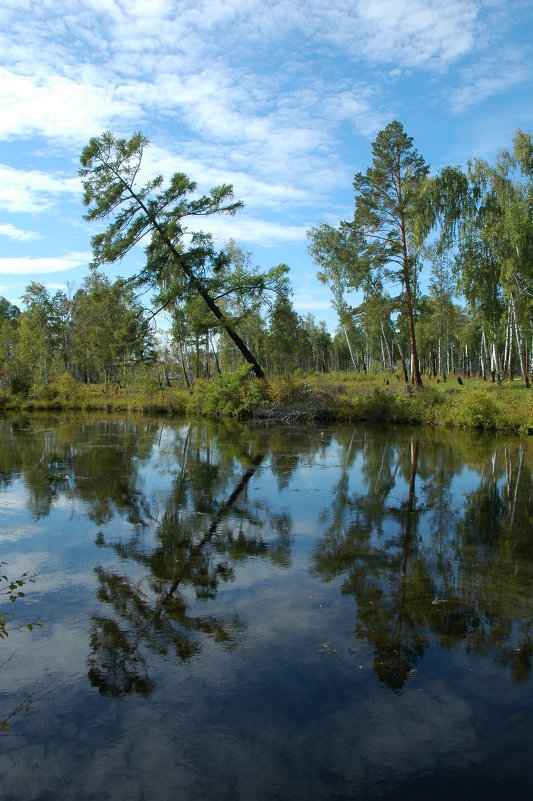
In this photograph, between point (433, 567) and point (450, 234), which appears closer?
point (433, 567)

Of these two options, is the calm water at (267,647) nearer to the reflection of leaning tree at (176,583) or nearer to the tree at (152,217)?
the reflection of leaning tree at (176,583)

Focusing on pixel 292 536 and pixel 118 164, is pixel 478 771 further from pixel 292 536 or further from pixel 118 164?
pixel 118 164

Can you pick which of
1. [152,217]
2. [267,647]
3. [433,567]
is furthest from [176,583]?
[152,217]

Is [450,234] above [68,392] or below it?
above

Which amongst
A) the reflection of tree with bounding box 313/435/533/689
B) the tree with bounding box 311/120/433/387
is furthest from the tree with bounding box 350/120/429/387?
the reflection of tree with bounding box 313/435/533/689

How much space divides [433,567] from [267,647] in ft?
9.92

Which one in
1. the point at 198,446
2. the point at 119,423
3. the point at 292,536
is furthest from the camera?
the point at 119,423

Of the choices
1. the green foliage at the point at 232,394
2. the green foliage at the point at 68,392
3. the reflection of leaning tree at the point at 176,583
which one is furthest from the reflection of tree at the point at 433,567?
the green foliage at the point at 68,392

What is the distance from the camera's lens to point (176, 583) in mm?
6488

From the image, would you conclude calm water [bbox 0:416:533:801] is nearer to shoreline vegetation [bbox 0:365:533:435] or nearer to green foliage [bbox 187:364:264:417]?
shoreline vegetation [bbox 0:365:533:435]

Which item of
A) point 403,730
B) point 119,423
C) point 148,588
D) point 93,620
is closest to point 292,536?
point 148,588

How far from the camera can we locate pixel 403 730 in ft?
12.9

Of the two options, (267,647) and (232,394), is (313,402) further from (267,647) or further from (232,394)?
(267,647)

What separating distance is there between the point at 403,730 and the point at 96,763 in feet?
6.98
